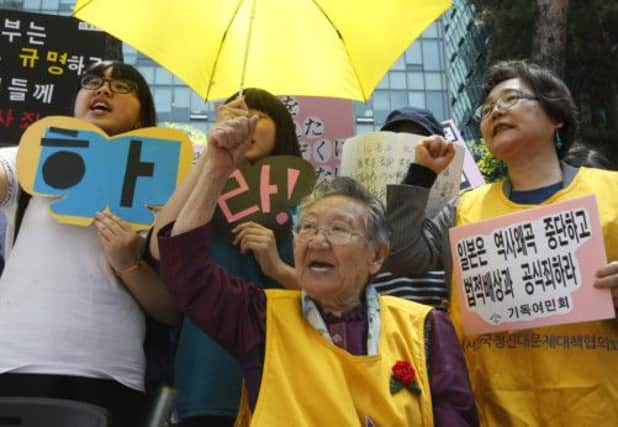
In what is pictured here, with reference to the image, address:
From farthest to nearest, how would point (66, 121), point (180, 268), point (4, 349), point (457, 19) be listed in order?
1. point (457, 19)
2. point (66, 121)
3. point (4, 349)
4. point (180, 268)

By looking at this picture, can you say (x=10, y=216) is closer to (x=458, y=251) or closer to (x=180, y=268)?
(x=180, y=268)

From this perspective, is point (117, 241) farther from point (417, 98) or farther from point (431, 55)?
point (431, 55)

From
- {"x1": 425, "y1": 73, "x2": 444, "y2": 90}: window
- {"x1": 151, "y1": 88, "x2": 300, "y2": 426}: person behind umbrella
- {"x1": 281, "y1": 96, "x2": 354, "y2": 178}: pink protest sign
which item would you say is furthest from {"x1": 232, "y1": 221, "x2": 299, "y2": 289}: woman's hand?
{"x1": 425, "y1": 73, "x2": 444, "y2": 90}: window

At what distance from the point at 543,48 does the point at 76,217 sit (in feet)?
20.1

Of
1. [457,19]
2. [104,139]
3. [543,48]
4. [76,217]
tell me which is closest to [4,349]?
[76,217]

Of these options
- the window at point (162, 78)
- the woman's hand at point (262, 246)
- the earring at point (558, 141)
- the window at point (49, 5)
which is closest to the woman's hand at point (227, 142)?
the woman's hand at point (262, 246)

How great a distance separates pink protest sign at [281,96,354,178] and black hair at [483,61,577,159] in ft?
6.14

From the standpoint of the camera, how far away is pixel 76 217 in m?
2.26

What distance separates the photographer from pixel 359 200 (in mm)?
2205

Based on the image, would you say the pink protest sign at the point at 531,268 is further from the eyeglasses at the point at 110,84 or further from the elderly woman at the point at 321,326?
the eyeglasses at the point at 110,84

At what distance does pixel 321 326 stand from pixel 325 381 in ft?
0.58

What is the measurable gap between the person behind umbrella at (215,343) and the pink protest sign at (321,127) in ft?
6.16

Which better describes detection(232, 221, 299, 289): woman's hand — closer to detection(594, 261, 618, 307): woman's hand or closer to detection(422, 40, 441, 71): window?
detection(594, 261, 618, 307): woman's hand

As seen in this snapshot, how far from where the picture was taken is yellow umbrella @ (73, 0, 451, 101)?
258cm
